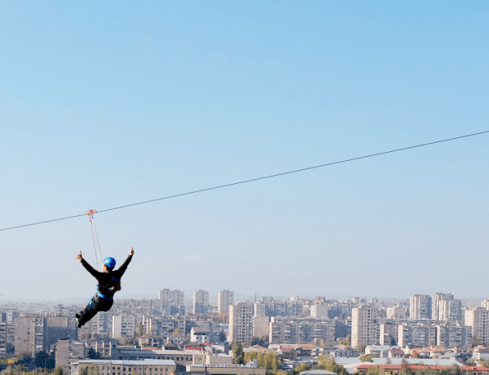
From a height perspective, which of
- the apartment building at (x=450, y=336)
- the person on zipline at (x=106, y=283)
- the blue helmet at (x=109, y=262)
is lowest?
the apartment building at (x=450, y=336)

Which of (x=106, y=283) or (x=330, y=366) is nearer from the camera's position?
(x=106, y=283)

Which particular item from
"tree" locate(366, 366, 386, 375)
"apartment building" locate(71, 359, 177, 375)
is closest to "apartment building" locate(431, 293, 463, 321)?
"tree" locate(366, 366, 386, 375)

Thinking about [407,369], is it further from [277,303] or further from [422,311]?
[277,303]

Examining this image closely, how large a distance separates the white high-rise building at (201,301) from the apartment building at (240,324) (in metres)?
62.4

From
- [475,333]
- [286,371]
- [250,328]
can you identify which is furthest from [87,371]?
[475,333]

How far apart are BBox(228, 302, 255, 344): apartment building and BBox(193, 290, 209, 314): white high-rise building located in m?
62.4

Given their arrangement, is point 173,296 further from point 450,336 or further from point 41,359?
point 41,359

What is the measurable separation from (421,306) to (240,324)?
1696 inches

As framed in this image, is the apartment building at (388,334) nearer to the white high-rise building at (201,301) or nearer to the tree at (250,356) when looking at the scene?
the tree at (250,356)

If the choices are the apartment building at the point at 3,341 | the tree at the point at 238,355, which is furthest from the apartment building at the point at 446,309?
the apartment building at the point at 3,341

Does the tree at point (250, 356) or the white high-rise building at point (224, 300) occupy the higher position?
the tree at point (250, 356)

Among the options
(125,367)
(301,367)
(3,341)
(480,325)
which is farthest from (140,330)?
(125,367)

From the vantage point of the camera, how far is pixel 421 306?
116m

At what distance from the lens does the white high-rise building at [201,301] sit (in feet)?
471
